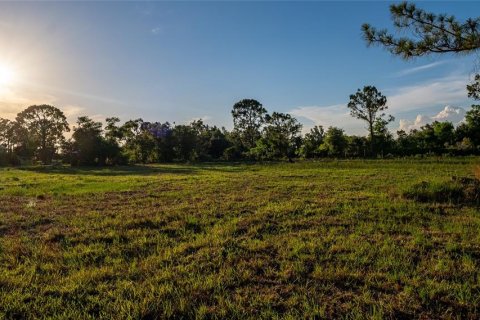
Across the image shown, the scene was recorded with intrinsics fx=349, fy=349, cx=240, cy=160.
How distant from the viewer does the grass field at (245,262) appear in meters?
4.32

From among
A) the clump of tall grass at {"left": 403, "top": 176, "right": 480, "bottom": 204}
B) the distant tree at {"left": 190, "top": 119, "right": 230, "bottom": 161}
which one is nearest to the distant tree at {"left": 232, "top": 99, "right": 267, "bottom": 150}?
the distant tree at {"left": 190, "top": 119, "right": 230, "bottom": 161}

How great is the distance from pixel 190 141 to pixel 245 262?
57551 millimetres

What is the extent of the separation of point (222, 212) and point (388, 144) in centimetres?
5225

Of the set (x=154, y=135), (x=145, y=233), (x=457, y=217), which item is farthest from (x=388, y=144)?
(x=145, y=233)

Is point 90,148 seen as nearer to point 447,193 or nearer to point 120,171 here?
point 120,171

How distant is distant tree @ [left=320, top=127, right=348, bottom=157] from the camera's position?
5669 centimetres

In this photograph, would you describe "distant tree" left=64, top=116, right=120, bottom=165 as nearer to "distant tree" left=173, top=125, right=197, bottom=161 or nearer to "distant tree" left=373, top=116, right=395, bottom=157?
"distant tree" left=173, top=125, right=197, bottom=161

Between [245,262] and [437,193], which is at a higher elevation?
[437,193]

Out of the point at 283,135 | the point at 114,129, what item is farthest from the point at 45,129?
the point at 283,135

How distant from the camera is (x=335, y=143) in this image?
56781 mm

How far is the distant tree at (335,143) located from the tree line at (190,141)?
0.16m

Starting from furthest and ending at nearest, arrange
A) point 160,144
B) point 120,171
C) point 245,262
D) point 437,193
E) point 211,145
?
1. point 211,145
2. point 160,144
3. point 120,171
4. point 437,193
5. point 245,262

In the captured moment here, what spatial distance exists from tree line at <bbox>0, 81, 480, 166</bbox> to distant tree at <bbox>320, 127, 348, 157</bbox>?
157 mm

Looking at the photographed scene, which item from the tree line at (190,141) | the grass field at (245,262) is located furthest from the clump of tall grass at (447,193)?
the tree line at (190,141)
